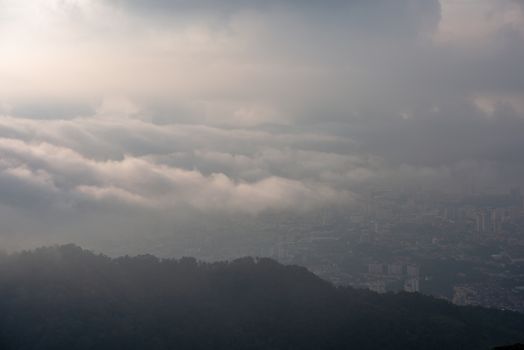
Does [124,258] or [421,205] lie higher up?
[421,205]

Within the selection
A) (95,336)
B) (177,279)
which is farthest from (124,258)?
(95,336)

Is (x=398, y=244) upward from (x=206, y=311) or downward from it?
upward

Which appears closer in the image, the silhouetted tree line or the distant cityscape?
the silhouetted tree line

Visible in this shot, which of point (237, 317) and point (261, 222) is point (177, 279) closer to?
point (237, 317)

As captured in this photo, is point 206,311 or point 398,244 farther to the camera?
point 398,244

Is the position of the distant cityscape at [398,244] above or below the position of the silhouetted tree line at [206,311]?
above

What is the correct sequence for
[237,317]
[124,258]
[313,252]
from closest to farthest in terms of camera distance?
[237,317], [124,258], [313,252]

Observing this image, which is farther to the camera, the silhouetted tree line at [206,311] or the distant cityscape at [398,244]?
the distant cityscape at [398,244]

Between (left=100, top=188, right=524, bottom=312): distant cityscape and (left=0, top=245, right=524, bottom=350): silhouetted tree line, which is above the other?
(left=100, top=188, right=524, bottom=312): distant cityscape
